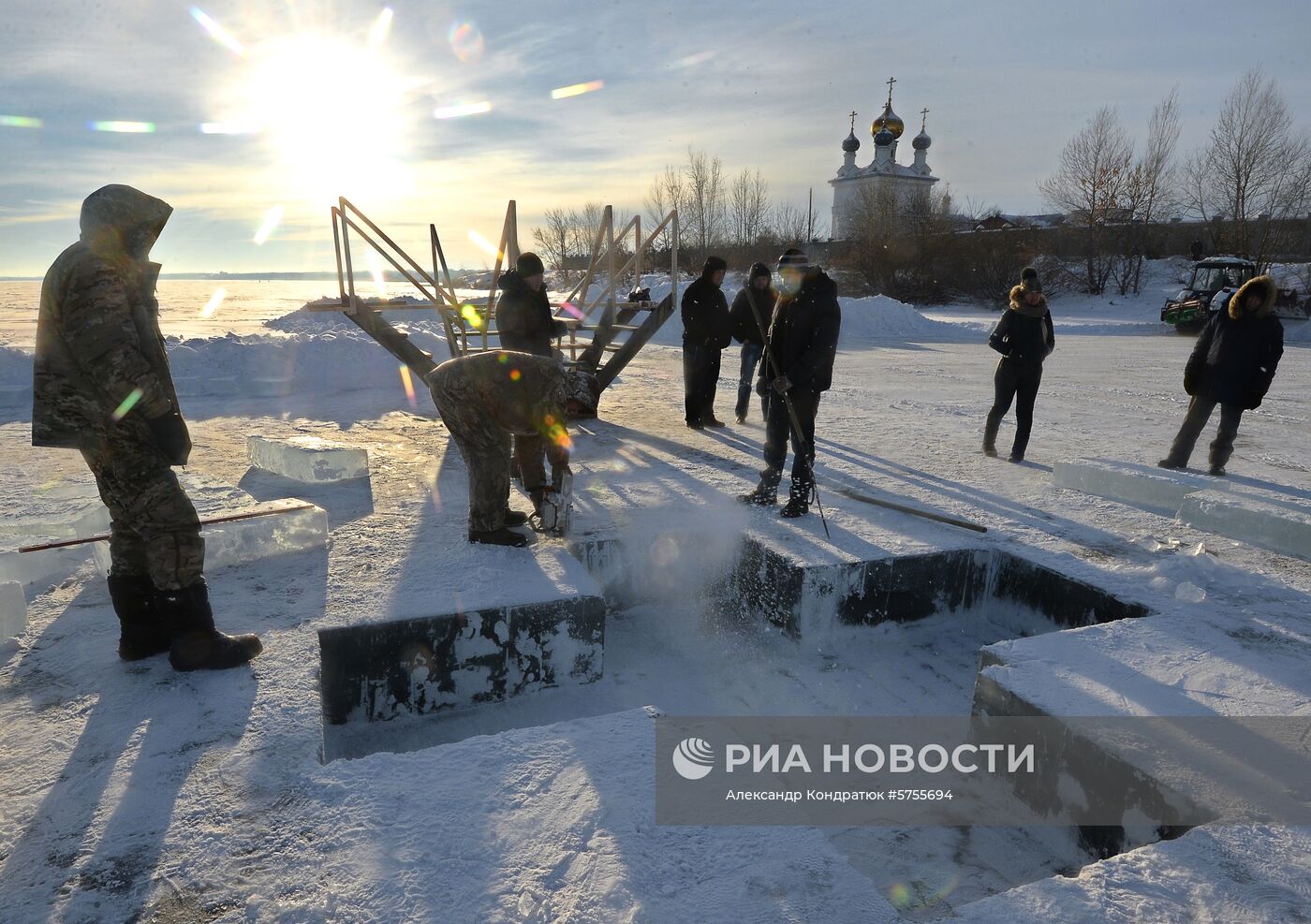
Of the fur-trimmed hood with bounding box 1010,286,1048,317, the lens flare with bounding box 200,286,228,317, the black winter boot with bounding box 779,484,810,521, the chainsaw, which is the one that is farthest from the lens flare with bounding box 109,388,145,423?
the lens flare with bounding box 200,286,228,317

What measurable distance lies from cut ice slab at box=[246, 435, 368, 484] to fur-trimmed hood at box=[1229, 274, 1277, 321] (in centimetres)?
657

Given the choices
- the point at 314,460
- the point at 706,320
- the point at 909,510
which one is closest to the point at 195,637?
the point at 314,460

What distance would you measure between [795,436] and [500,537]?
6.79 ft

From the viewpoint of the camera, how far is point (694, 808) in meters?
2.16

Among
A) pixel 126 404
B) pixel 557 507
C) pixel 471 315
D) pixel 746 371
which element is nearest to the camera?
pixel 126 404

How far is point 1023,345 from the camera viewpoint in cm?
606

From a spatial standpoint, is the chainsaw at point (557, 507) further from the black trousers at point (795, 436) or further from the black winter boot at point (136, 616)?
the black winter boot at point (136, 616)

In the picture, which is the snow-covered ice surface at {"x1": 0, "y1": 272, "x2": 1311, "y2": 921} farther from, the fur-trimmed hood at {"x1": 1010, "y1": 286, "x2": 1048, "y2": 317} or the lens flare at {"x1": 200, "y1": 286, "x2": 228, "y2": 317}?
the lens flare at {"x1": 200, "y1": 286, "x2": 228, "y2": 317}

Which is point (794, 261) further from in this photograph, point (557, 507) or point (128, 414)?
point (128, 414)

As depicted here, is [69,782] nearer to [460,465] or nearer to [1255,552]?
[460,465]

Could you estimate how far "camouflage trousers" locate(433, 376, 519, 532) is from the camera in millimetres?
3732

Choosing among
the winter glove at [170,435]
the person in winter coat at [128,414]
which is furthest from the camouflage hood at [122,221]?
the winter glove at [170,435]

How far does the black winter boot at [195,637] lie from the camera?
2.81 m

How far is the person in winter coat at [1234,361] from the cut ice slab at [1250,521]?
1.01m
